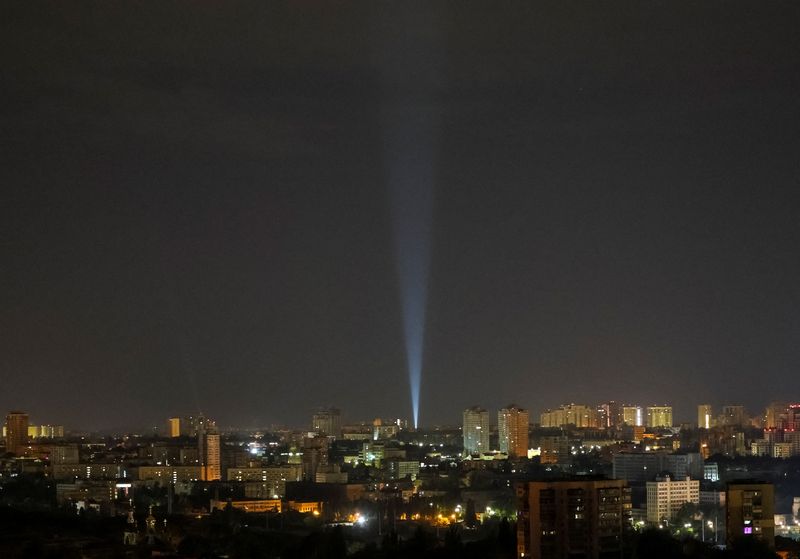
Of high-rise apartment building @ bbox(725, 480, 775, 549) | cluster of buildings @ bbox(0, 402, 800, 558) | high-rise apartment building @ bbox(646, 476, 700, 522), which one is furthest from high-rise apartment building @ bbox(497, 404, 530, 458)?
high-rise apartment building @ bbox(725, 480, 775, 549)

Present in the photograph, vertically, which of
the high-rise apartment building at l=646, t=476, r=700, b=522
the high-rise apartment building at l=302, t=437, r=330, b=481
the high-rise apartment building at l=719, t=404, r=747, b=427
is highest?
the high-rise apartment building at l=719, t=404, r=747, b=427

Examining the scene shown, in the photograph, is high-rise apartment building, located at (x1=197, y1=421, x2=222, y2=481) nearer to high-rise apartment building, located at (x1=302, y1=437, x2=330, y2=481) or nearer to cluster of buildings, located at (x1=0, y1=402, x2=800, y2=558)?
cluster of buildings, located at (x1=0, y1=402, x2=800, y2=558)

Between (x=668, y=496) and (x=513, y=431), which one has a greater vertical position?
(x=513, y=431)

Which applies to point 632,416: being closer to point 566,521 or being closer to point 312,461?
point 312,461

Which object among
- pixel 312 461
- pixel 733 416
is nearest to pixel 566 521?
pixel 312 461

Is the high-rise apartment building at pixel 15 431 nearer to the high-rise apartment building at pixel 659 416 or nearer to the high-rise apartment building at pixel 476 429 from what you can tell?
the high-rise apartment building at pixel 476 429

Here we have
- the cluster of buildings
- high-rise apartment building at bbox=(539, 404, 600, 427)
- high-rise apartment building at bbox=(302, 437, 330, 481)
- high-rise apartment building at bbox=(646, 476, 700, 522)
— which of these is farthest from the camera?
high-rise apartment building at bbox=(539, 404, 600, 427)

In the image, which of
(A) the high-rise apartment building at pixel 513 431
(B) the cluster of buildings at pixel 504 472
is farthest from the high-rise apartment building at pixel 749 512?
(A) the high-rise apartment building at pixel 513 431
